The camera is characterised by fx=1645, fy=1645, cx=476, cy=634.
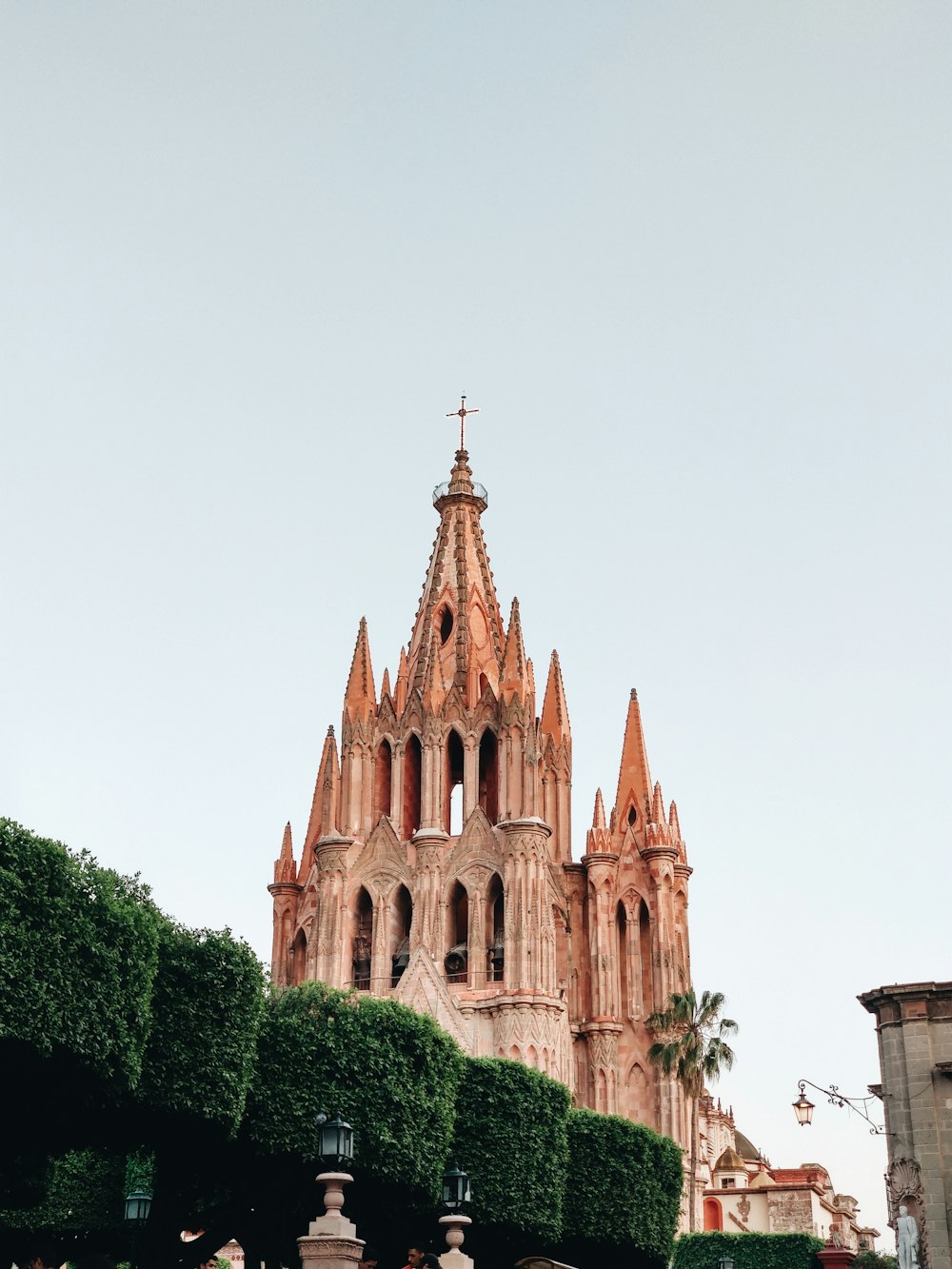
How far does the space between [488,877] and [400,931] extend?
12.2 feet

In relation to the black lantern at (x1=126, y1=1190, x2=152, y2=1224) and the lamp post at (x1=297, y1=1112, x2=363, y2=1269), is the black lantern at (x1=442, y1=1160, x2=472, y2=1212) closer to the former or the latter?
the lamp post at (x1=297, y1=1112, x2=363, y2=1269)

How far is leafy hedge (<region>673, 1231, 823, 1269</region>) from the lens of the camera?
49.1 meters

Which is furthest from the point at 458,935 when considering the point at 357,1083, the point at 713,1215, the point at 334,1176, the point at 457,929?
the point at 334,1176

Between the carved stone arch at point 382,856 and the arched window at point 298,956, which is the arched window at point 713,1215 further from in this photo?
the carved stone arch at point 382,856

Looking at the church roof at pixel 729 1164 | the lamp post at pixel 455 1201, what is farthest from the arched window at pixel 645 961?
the lamp post at pixel 455 1201

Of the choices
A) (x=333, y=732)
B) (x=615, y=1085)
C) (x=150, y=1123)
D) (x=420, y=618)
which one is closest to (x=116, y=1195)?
(x=150, y=1123)

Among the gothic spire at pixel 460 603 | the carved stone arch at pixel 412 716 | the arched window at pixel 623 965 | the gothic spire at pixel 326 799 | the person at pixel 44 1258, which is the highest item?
the gothic spire at pixel 460 603

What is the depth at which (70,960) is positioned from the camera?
72.9 ft

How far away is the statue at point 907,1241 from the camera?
93.9 ft

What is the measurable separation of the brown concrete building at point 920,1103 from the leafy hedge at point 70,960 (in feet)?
50.8

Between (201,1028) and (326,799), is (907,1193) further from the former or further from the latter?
(326,799)

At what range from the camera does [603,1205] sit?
36.8 m

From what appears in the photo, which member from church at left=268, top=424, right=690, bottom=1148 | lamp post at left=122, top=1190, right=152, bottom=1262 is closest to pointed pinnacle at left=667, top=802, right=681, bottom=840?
church at left=268, top=424, right=690, bottom=1148

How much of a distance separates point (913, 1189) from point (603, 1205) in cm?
833
